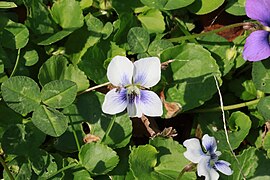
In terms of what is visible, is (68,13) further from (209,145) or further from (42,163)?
(209,145)

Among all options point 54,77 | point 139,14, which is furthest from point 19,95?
point 139,14

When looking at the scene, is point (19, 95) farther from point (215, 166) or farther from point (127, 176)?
point (215, 166)

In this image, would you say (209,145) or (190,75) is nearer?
(209,145)

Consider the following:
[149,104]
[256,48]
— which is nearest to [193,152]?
[149,104]

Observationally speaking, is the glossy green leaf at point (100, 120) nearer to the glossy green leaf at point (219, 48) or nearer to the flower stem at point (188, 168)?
the flower stem at point (188, 168)

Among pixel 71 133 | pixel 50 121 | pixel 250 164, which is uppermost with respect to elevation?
pixel 50 121

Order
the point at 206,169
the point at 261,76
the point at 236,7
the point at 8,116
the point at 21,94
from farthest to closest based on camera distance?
the point at 236,7 → the point at 261,76 → the point at 8,116 → the point at 21,94 → the point at 206,169

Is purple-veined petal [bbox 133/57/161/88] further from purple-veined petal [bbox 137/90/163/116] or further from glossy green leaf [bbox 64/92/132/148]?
glossy green leaf [bbox 64/92/132/148]
